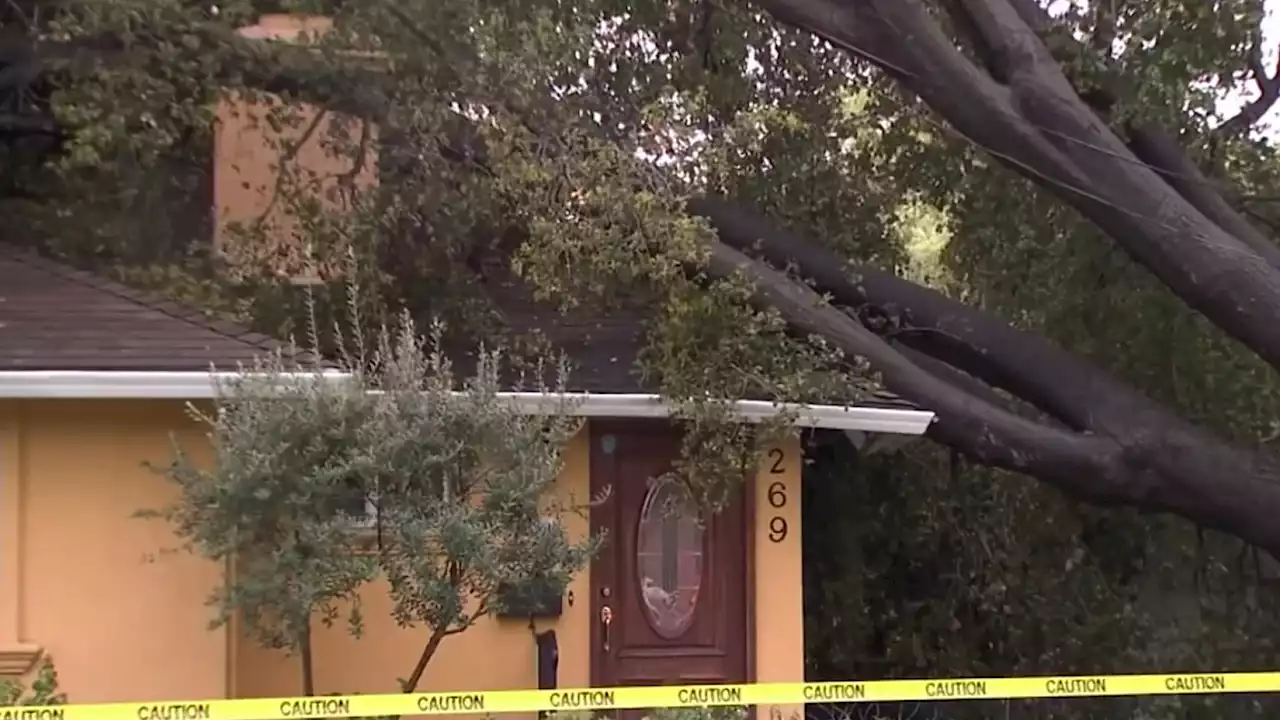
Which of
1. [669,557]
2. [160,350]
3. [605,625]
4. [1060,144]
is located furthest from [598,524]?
[1060,144]

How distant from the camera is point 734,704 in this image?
7.54 m

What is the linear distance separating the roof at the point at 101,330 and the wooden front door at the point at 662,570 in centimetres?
262

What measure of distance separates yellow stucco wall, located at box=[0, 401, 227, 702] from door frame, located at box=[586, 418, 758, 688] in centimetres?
256

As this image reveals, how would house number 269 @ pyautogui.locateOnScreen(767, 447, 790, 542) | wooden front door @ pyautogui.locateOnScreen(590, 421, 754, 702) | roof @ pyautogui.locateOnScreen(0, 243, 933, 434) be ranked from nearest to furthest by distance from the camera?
roof @ pyautogui.locateOnScreen(0, 243, 933, 434), wooden front door @ pyautogui.locateOnScreen(590, 421, 754, 702), house number 269 @ pyautogui.locateOnScreen(767, 447, 790, 542)

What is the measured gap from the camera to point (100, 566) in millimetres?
8133

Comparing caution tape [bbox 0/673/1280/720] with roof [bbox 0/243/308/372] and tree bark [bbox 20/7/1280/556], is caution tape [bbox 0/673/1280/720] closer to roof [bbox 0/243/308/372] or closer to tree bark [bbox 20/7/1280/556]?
roof [bbox 0/243/308/372]

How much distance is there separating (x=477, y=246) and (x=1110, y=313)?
5666 millimetres

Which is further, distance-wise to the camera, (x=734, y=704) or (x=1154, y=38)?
(x=1154, y=38)

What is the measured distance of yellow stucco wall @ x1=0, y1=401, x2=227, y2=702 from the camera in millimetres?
8047

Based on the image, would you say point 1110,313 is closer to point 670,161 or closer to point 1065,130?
point 1065,130

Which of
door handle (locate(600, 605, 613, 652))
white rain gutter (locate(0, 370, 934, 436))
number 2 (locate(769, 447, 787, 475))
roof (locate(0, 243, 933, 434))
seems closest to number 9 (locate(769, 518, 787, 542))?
number 2 (locate(769, 447, 787, 475))

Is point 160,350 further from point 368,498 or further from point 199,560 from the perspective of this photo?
point 368,498

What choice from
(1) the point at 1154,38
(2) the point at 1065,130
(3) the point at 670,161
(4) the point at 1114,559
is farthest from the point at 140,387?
(4) the point at 1114,559

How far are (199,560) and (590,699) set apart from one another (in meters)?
2.69
